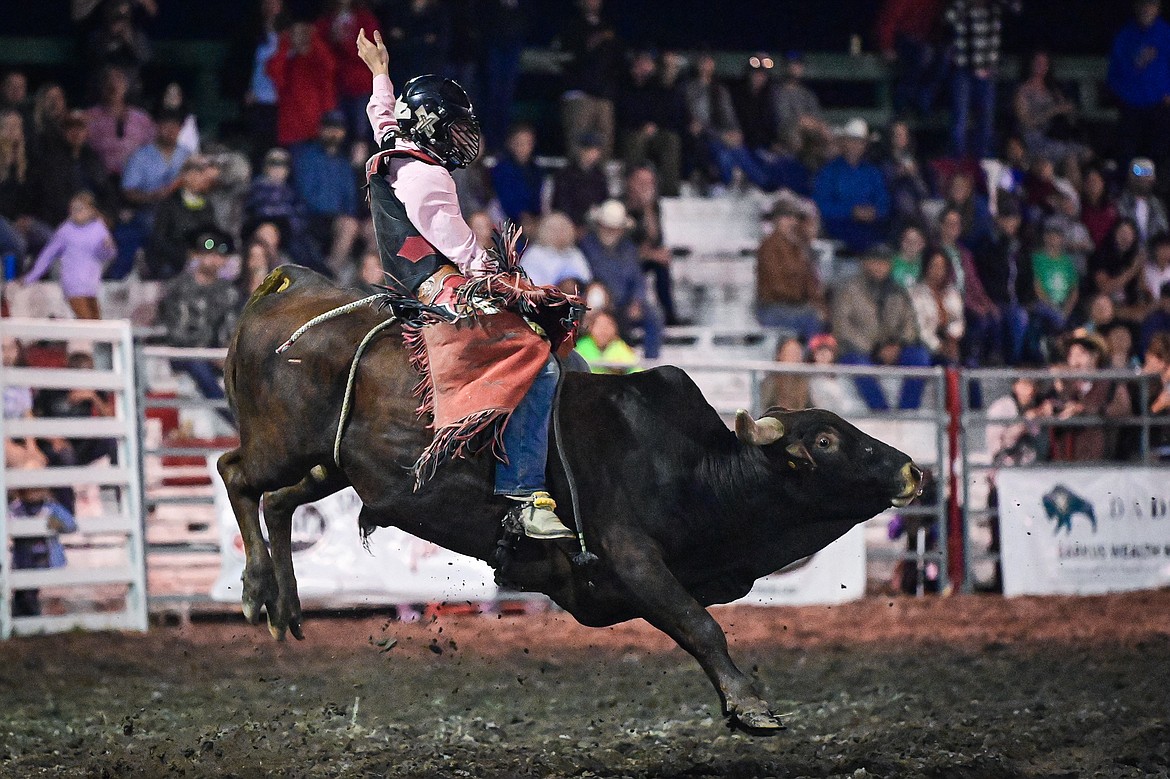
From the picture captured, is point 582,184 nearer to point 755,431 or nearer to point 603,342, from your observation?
point 603,342

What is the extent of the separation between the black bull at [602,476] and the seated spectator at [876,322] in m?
6.66

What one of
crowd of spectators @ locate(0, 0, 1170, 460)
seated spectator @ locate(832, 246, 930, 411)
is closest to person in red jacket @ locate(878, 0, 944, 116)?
crowd of spectators @ locate(0, 0, 1170, 460)

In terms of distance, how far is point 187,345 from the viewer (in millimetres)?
9984

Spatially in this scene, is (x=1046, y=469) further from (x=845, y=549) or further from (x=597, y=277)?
(x=597, y=277)

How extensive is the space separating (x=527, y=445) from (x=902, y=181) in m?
9.60

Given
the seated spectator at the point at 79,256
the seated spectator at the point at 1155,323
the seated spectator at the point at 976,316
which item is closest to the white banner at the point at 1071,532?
the seated spectator at the point at 976,316

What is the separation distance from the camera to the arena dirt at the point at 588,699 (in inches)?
208

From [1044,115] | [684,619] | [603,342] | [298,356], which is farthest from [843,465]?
[1044,115]

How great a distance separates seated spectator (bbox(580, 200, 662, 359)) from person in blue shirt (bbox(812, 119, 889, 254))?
2746mm

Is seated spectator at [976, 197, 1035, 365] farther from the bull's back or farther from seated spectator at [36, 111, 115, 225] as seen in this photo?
the bull's back

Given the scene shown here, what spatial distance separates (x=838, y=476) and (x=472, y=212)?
6515 millimetres

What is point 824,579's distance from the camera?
10.1m

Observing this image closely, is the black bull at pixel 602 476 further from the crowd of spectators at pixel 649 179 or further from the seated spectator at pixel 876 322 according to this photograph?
the seated spectator at pixel 876 322

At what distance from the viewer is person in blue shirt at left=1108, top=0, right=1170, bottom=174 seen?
602 inches
